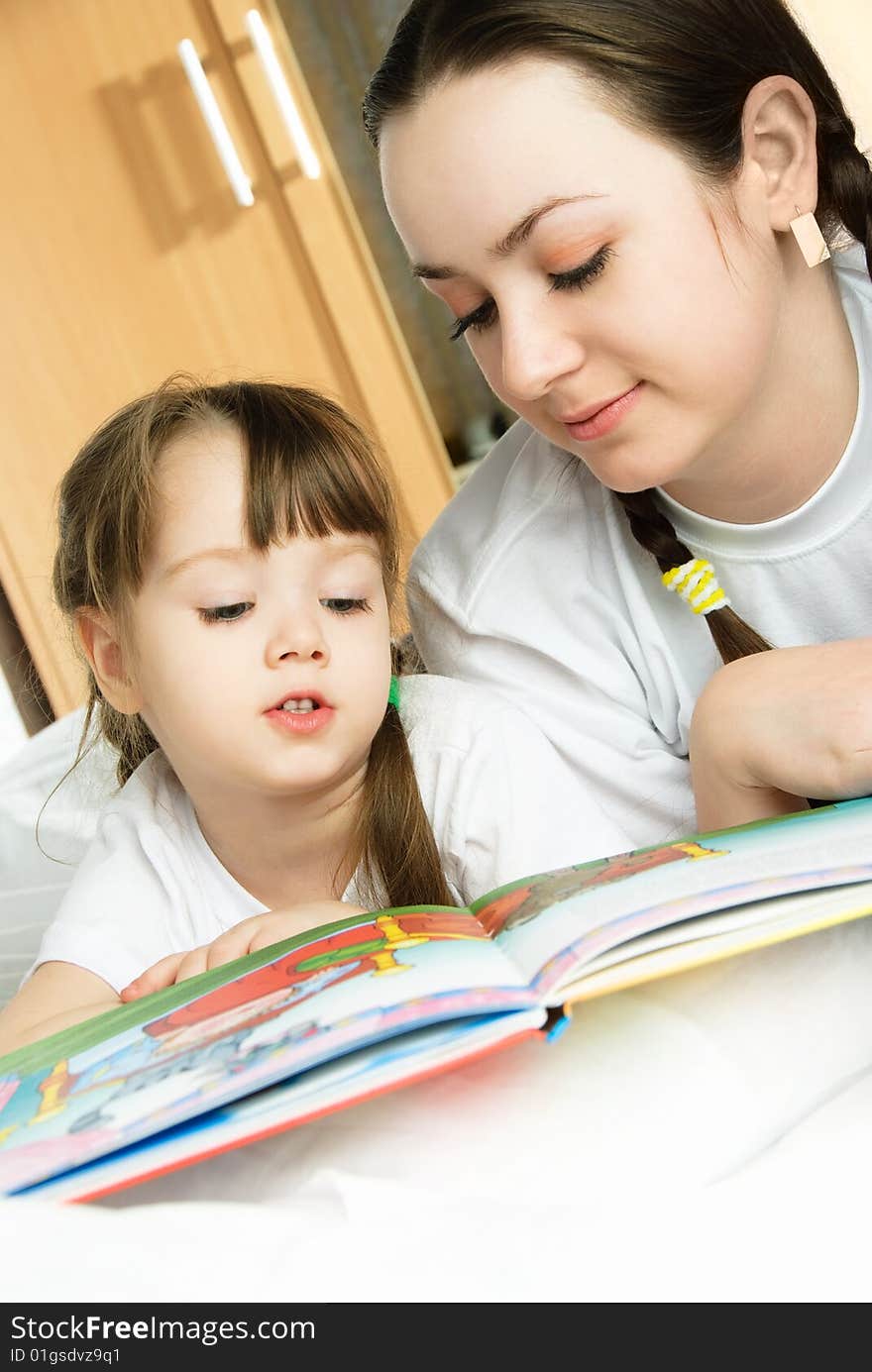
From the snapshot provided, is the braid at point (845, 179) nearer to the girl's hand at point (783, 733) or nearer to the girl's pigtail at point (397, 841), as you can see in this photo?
the girl's hand at point (783, 733)

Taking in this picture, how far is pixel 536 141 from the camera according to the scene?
0.84 m

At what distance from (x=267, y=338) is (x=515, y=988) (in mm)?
2555

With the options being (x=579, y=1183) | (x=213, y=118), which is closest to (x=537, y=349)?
(x=579, y=1183)

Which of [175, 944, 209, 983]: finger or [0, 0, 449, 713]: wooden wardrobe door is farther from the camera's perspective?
[0, 0, 449, 713]: wooden wardrobe door

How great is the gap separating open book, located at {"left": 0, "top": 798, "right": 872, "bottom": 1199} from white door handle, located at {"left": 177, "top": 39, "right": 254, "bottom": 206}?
95.3 inches

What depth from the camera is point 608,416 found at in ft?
2.99

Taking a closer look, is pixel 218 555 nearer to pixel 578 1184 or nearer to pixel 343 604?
pixel 343 604

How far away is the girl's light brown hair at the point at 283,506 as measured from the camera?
0.96m

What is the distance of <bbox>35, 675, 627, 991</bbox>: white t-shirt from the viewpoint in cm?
95

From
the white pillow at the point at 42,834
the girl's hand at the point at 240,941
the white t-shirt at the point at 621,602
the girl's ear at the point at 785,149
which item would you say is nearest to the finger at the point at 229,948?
the girl's hand at the point at 240,941

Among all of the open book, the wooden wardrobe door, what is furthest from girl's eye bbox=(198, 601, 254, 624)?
the wooden wardrobe door

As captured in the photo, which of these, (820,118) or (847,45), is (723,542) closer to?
(820,118)

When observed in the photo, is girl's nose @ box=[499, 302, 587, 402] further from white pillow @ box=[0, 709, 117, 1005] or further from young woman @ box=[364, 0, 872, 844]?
white pillow @ box=[0, 709, 117, 1005]
